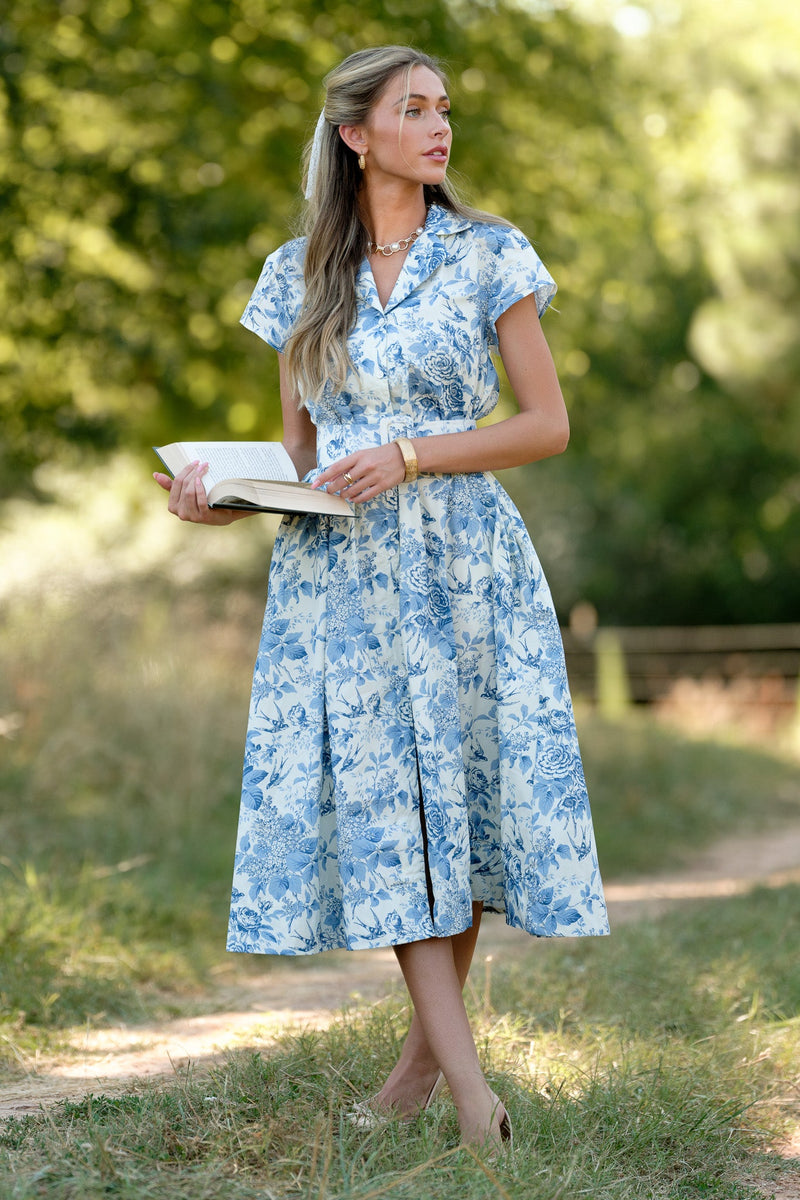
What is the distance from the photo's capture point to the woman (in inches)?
94.7

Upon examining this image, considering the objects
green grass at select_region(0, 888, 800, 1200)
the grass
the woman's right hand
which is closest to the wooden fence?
the grass

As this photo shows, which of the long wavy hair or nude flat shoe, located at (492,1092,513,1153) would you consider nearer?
nude flat shoe, located at (492,1092,513,1153)

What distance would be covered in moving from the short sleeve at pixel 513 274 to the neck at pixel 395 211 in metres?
0.18

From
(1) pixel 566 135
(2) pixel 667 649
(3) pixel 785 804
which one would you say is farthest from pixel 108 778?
(2) pixel 667 649

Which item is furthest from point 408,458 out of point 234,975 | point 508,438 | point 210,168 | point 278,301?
point 210,168

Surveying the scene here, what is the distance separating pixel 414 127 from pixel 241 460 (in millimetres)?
716

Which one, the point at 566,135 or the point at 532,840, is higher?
the point at 566,135

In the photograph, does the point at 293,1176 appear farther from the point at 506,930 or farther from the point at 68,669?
the point at 68,669

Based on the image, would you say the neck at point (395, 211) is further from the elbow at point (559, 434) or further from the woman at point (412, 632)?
the elbow at point (559, 434)

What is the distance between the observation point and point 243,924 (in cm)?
246

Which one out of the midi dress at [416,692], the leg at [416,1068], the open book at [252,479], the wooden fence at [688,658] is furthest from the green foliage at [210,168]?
the leg at [416,1068]

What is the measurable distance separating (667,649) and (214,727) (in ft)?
37.1

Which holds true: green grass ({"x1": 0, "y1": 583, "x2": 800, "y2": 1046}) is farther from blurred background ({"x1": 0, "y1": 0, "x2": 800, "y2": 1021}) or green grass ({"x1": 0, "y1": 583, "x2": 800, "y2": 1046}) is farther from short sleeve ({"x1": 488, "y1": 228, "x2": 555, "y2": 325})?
short sleeve ({"x1": 488, "y1": 228, "x2": 555, "y2": 325})

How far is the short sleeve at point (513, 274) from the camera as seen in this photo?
8.22ft
